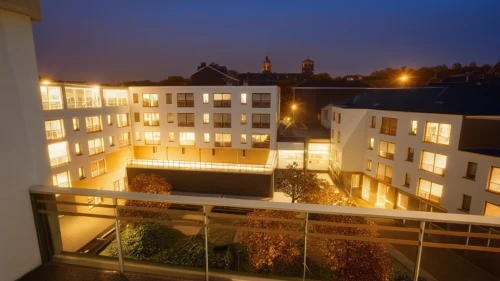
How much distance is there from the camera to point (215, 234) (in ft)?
43.1

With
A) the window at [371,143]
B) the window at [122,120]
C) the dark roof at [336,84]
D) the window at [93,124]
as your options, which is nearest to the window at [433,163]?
the window at [371,143]

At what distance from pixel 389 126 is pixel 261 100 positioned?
416 inches

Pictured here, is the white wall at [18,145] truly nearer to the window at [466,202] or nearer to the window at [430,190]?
the window at [466,202]

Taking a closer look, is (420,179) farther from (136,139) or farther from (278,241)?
(136,139)

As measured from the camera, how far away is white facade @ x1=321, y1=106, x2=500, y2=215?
43.6 ft

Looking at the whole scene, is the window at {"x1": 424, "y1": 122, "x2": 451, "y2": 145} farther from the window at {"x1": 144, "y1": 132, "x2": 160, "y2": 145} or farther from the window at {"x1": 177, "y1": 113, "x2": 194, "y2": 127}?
the window at {"x1": 144, "y1": 132, "x2": 160, "y2": 145}

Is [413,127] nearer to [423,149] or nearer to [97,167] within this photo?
[423,149]

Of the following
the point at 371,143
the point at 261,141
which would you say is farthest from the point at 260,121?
the point at 371,143

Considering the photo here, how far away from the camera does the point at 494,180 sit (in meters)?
12.5

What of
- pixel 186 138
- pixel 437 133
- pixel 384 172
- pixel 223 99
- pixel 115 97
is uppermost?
pixel 115 97

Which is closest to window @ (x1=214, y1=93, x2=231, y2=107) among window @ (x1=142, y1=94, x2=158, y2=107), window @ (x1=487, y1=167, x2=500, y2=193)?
window @ (x1=142, y1=94, x2=158, y2=107)

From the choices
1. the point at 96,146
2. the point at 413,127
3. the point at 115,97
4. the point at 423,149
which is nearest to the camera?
the point at 423,149

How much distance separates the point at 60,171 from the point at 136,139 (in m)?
8.57

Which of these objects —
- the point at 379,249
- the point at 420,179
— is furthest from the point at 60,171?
the point at 420,179
